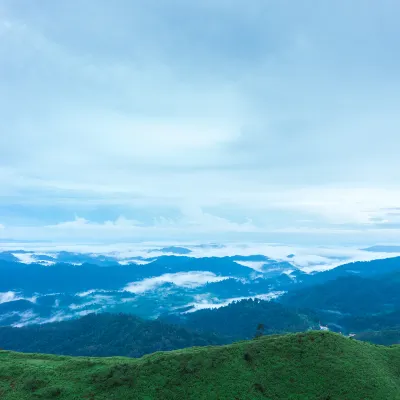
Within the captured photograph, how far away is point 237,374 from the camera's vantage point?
5616 cm

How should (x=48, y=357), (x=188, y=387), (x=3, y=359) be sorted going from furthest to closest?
(x=48, y=357) → (x=3, y=359) → (x=188, y=387)

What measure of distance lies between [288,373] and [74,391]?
33.7 m

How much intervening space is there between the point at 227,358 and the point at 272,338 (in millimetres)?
11052

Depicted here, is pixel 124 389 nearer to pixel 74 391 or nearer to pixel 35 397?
pixel 74 391

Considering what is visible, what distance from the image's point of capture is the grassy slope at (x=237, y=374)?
52688 millimetres

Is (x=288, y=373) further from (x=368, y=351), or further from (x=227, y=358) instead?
(x=368, y=351)

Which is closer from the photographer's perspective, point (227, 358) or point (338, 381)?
point (338, 381)

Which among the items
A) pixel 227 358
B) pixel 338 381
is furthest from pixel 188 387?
pixel 338 381

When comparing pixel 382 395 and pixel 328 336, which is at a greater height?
pixel 328 336

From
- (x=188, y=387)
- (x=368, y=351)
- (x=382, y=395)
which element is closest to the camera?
(x=382, y=395)

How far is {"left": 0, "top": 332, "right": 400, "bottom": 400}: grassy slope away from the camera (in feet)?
→ 173

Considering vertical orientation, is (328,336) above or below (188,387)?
above

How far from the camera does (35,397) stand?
53.4 m

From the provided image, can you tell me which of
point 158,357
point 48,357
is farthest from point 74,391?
point 48,357
